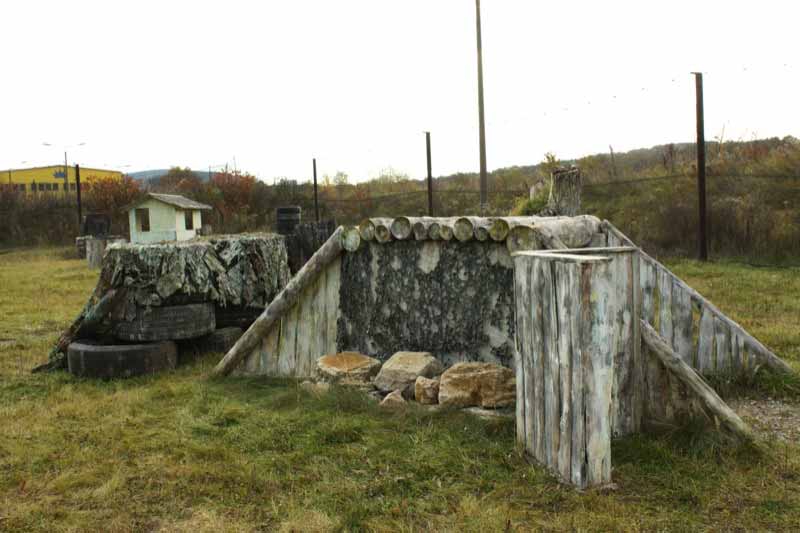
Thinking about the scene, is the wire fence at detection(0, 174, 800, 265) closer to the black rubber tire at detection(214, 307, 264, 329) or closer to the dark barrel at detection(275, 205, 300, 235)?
the dark barrel at detection(275, 205, 300, 235)

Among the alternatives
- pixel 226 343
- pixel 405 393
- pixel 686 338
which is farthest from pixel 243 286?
pixel 686 338

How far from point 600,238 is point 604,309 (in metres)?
2.57

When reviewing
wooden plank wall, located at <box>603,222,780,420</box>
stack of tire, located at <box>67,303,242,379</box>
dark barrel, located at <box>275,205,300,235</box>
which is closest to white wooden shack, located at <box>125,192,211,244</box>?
dark barrel, located at <box>275,205,300,235</box>

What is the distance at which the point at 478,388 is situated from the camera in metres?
4.62

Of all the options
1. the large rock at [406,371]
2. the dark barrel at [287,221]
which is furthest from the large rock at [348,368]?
the dark barrel at [287,221]

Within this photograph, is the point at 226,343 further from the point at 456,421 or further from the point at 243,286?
the point at 456,421

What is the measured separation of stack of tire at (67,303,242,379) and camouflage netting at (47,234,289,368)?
0.31ft

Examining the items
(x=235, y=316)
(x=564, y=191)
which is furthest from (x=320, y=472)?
(x=564, y=191)

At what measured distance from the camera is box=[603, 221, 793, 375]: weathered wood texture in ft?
16.7

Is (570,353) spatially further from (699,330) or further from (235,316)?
(235,316)

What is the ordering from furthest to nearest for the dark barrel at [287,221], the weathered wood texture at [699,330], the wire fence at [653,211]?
the wire fence at [653,211] → the dark barrel at [287,221] → the weathered wood texture at [699,330]

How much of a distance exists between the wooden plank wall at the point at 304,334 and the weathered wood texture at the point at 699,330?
2.49 meters

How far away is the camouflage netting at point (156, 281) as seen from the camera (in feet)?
20.9

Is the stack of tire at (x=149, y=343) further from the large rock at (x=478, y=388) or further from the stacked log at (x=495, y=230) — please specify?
the large rock at (x=478, y=388)
